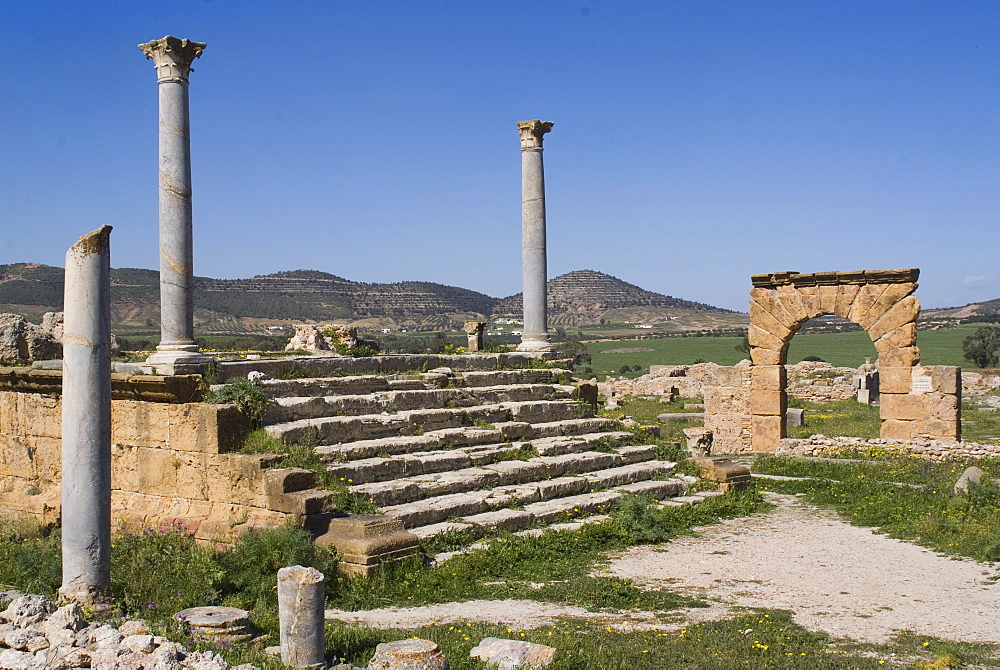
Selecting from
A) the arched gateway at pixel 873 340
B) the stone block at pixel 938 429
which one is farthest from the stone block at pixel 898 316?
the stone block at pixel 938 429

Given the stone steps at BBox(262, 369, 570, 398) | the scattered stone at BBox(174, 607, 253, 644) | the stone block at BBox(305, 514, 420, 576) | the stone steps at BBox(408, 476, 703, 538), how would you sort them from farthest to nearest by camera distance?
1. the stone steps at BBox(262, 369, 570, 398)
2. the stone steps at BBox(408, 476, 703, 538)
3. the stone block at BBox(305, 514, 420, 576)
4. the scattered stone at BBox(174, 607, 253, 644)

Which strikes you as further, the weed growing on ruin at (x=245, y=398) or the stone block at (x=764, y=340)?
the stone block at (x=764, y=340)

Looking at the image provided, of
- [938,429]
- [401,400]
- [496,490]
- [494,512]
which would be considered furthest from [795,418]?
[494,512]

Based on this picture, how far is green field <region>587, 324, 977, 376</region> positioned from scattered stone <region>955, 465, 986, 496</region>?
35.6 metres

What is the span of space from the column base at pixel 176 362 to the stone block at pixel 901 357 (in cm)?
1303

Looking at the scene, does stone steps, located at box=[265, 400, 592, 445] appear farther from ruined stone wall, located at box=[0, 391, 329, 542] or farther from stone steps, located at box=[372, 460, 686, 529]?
stone steps, located at box=[372, 460, 686, 529]

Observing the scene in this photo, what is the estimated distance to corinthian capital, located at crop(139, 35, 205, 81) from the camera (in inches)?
433

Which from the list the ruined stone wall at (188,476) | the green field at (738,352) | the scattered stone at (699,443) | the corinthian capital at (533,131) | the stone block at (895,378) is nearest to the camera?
the ruined stone wall at (188,476)

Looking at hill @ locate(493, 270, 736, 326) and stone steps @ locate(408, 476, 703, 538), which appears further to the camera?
hill @ locate(493, 270, 736, 326)

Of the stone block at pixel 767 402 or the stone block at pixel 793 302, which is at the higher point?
the stone block at pixel 793 302

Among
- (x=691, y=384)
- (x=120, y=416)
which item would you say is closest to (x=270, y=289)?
(x=691, y=384)

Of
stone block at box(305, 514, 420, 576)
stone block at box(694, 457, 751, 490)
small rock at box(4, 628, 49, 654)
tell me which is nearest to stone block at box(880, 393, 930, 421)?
stone block at box(694, 457, 751, 490)

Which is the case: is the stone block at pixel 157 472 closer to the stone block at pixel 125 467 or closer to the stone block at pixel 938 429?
the stone block at pixel 125 467

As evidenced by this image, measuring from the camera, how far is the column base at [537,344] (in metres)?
16.1
